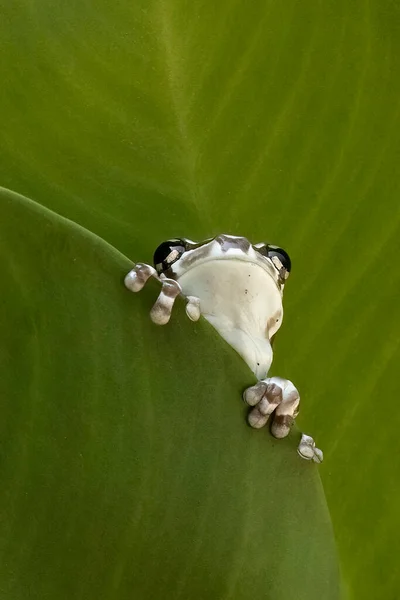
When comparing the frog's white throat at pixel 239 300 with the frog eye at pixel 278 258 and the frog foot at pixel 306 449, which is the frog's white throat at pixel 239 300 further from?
the frog foot at pixel 306 449

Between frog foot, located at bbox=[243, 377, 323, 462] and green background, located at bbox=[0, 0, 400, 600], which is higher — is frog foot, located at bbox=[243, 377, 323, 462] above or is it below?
below

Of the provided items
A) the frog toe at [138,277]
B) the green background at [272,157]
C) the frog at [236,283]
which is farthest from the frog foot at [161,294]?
the green background at [272,157]

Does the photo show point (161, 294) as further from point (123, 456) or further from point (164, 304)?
point (123, 456)

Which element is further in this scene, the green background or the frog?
the green background

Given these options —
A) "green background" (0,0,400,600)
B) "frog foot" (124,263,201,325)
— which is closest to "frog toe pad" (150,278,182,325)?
"frog foot" (124,263,201,325)

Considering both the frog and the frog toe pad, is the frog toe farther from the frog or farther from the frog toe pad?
the frog

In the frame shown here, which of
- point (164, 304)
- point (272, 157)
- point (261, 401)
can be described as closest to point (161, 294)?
point (164, 304)

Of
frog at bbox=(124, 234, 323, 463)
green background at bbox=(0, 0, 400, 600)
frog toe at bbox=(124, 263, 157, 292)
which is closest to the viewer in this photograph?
frog toe at bbox=(124, 263, 157, 292)
